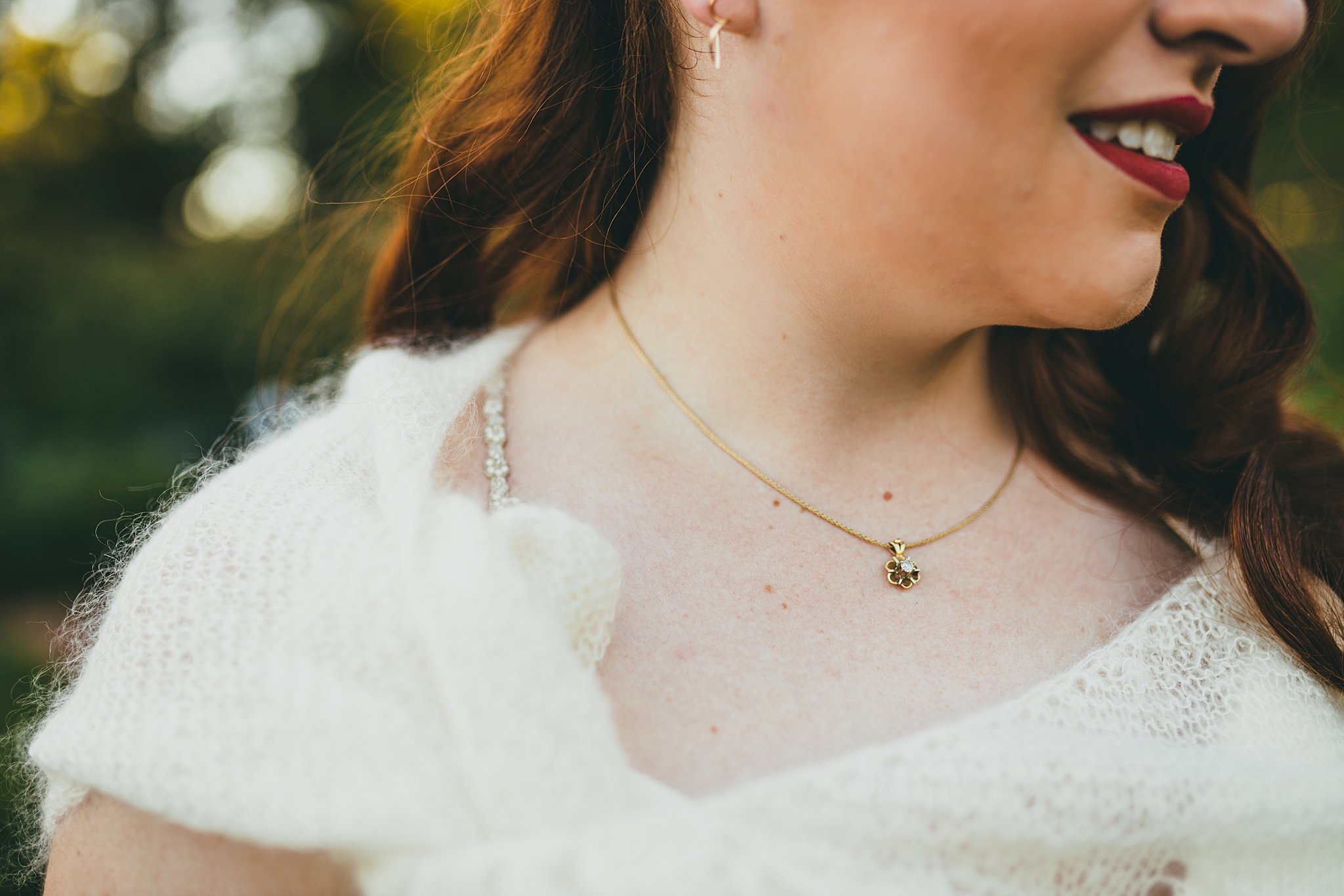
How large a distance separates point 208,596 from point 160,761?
195mm

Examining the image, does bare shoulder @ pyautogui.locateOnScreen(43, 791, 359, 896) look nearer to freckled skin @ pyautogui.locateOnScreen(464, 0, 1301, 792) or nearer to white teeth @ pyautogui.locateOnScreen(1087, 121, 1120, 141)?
freckled skin @ pyautogui.locateOnScreen(464, 0, 1301, 792)

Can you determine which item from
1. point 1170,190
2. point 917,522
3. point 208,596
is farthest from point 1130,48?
point 208,596

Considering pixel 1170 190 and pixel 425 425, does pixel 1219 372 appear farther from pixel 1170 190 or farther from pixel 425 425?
pixel 425 425

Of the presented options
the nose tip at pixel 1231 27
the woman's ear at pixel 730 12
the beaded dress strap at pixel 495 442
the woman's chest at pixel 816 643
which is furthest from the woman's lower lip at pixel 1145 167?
the beaded dress strap at pixel 495 442

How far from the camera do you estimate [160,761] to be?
3.43 feet

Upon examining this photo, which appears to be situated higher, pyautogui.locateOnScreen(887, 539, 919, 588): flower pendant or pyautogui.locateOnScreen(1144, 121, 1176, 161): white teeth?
pyautogui.locateOnScreen(1144, 121, 1176, 161): white teeth

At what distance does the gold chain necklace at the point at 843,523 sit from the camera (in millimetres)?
1469

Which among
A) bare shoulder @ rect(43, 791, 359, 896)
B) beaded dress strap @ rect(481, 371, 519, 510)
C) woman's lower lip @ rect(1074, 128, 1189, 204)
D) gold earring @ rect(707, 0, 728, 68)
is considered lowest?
bare shoulder @ rect(43, 791, 359, 896)

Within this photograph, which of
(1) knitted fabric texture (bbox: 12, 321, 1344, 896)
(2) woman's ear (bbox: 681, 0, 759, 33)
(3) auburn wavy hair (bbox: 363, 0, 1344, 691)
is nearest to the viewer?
(1) knitted fabric texture (bbox: 12, 321, 1344, 896)

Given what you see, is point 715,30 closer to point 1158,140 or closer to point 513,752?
point 1158,140

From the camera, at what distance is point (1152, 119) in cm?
131

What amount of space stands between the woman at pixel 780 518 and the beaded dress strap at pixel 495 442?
0.01 meters

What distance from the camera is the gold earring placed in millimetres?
1395

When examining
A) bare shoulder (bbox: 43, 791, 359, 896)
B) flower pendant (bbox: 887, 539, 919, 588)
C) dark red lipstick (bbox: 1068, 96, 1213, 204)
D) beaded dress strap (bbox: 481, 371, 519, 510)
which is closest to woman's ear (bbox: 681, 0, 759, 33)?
dark red lipstick (bbox: 1068, 96, 1213, 204)
